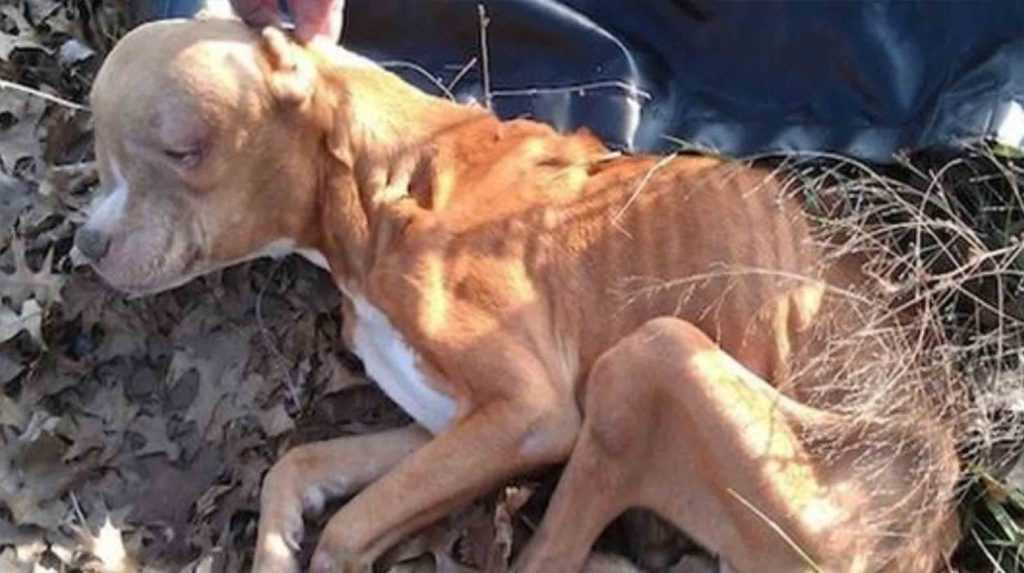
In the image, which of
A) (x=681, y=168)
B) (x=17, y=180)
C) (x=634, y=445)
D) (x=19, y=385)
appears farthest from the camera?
(x=17, y=180)

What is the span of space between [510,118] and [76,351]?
53.4 inches

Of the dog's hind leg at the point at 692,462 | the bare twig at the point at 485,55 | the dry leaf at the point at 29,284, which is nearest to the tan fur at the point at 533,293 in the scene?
the dog's hind leg at the point at 692,462

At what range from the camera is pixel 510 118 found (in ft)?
16.9

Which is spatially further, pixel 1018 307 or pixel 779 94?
pixel 779 94

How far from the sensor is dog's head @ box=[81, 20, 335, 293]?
4.33 m

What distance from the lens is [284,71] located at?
175 inches

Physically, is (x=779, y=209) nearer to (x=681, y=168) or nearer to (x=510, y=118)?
(x=681, y=168)

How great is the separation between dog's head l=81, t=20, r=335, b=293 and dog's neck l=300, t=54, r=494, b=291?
0.06m

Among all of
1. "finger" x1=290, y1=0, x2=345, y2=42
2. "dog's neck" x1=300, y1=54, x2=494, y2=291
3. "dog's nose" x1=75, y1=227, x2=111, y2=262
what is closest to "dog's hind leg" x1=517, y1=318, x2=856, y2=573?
"dog's neck" x1=300, y1=54, x2=494, y2=291

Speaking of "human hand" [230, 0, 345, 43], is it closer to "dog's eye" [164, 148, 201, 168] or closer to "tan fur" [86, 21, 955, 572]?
"tan fur" [86, 21, 955, 572]

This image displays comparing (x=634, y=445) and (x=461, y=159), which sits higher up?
(x=461, y=159)

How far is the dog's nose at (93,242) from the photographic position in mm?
4461

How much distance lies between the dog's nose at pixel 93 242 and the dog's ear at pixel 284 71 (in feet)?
1.73

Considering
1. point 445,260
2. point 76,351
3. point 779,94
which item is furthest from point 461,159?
point 76,351
